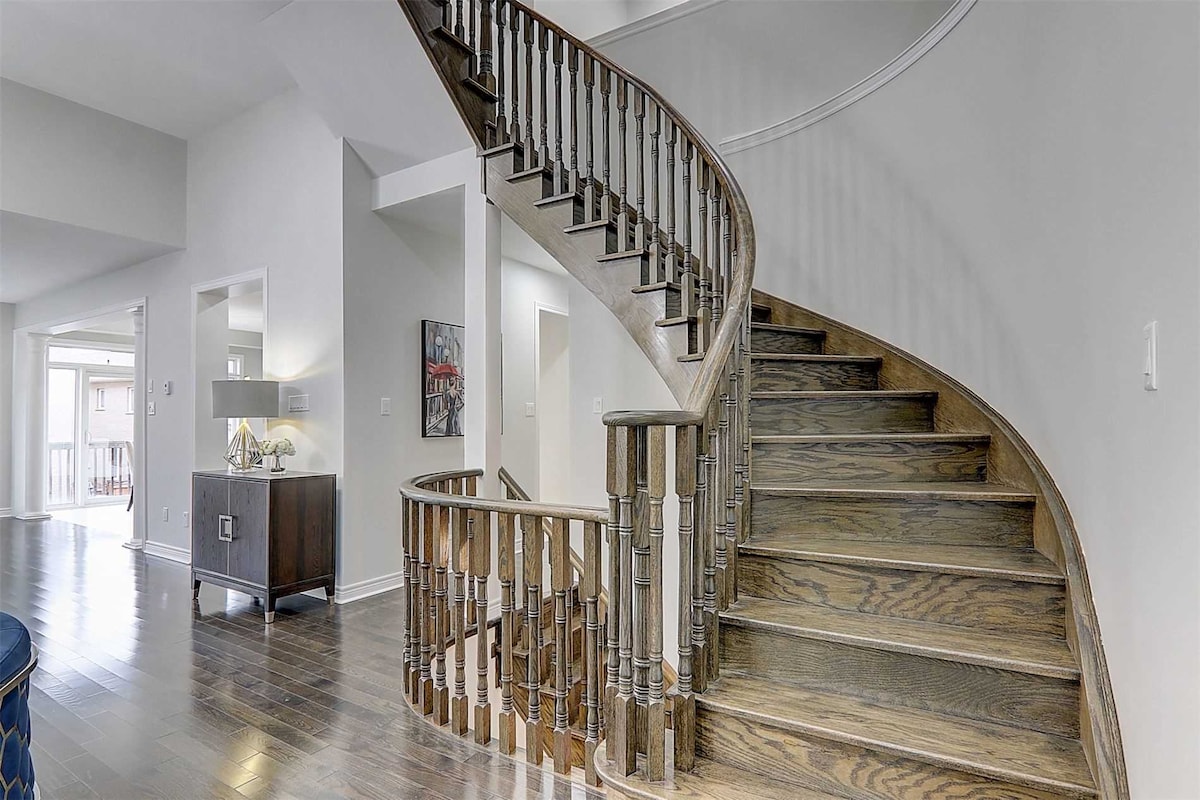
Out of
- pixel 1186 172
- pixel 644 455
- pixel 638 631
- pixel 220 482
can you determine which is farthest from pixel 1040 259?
pixel 220 482

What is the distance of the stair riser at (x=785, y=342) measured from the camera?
311cm

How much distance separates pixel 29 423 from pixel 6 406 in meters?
0.36

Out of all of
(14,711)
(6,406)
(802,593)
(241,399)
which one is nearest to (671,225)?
(802,593)

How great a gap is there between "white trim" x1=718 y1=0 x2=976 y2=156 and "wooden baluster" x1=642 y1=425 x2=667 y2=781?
2.38m

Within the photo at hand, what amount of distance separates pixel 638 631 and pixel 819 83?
11.3 ft

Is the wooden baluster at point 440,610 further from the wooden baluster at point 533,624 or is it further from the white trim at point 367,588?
the white trim at point 367,588

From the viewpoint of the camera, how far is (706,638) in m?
1.79

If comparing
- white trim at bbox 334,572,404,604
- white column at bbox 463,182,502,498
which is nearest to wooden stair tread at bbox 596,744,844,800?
white column at bbox 463,182,502,498

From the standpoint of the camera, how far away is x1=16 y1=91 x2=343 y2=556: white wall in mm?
4258

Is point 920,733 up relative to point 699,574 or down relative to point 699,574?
down

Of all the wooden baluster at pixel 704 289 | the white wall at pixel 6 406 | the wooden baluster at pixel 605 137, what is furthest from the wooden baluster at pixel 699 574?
the white wall at pixel 6 406

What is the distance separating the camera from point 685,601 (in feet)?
5.48

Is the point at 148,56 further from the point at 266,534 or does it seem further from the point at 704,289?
the point at 704,289

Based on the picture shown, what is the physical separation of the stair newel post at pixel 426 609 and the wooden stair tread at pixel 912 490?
128 cm
